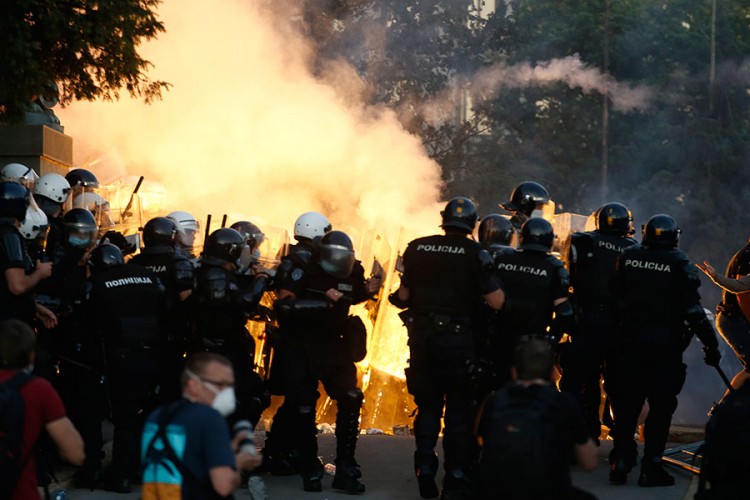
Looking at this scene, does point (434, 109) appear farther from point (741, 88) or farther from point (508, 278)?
point (508, 278)

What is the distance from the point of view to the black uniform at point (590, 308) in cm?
984

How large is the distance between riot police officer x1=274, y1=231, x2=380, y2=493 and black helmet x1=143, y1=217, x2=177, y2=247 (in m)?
0.92

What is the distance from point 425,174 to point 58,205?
19432mm

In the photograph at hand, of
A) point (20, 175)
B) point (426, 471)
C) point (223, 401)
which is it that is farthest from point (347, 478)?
point (20, 175)

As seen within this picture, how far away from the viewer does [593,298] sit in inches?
390

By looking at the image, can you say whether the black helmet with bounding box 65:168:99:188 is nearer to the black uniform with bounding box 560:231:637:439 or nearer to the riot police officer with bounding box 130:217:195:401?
the riot police officer with bounding box 130:217:195:401

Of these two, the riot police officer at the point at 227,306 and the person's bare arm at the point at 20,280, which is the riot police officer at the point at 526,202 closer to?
the riot police officer at the point at 227,306

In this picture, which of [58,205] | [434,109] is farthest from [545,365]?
[434,109]

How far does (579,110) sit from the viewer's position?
1371 inches

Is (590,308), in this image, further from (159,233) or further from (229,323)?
(159,233)

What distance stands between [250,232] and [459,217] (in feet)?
10.1

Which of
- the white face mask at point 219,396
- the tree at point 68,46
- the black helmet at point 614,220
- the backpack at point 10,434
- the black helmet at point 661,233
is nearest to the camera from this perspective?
the white face mask at point 219,396

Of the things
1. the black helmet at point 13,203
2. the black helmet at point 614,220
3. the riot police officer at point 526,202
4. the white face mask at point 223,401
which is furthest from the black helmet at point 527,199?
the white face mask at point 223,401

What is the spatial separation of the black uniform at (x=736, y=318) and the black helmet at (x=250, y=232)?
3879mm
